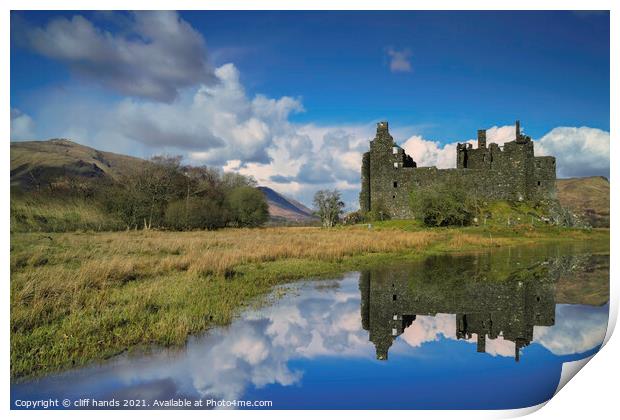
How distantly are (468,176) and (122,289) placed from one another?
1559 inches

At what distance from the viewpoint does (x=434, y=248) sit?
954 inches

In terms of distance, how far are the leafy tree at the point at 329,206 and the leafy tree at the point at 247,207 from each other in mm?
8020

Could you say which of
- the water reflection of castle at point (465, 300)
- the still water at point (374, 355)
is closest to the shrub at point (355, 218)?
the water reflection of castle at point (465, 300)

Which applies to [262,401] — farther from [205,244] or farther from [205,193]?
[205,193]

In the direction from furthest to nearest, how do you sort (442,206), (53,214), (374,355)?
1. (442,206)
2. (53,214)
3. (374,355)

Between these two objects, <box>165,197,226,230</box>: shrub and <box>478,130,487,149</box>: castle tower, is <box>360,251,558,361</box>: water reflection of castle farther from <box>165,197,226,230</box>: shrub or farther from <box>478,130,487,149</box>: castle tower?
<box>478,130,487,149</box>: castle tower

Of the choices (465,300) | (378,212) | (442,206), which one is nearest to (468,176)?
(442,206)

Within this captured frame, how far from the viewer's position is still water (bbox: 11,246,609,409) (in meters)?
6.25

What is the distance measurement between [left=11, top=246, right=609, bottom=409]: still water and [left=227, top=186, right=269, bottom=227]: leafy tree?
4401 cm

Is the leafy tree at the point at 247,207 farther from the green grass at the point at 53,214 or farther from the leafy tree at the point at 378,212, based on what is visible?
the green grass at the point at 53,214

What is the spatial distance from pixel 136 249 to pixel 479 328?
49.3ft

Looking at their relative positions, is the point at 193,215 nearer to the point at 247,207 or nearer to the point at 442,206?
the point at 247,207

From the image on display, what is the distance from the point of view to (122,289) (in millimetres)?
10781

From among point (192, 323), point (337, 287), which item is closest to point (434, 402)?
point (192, 323)
